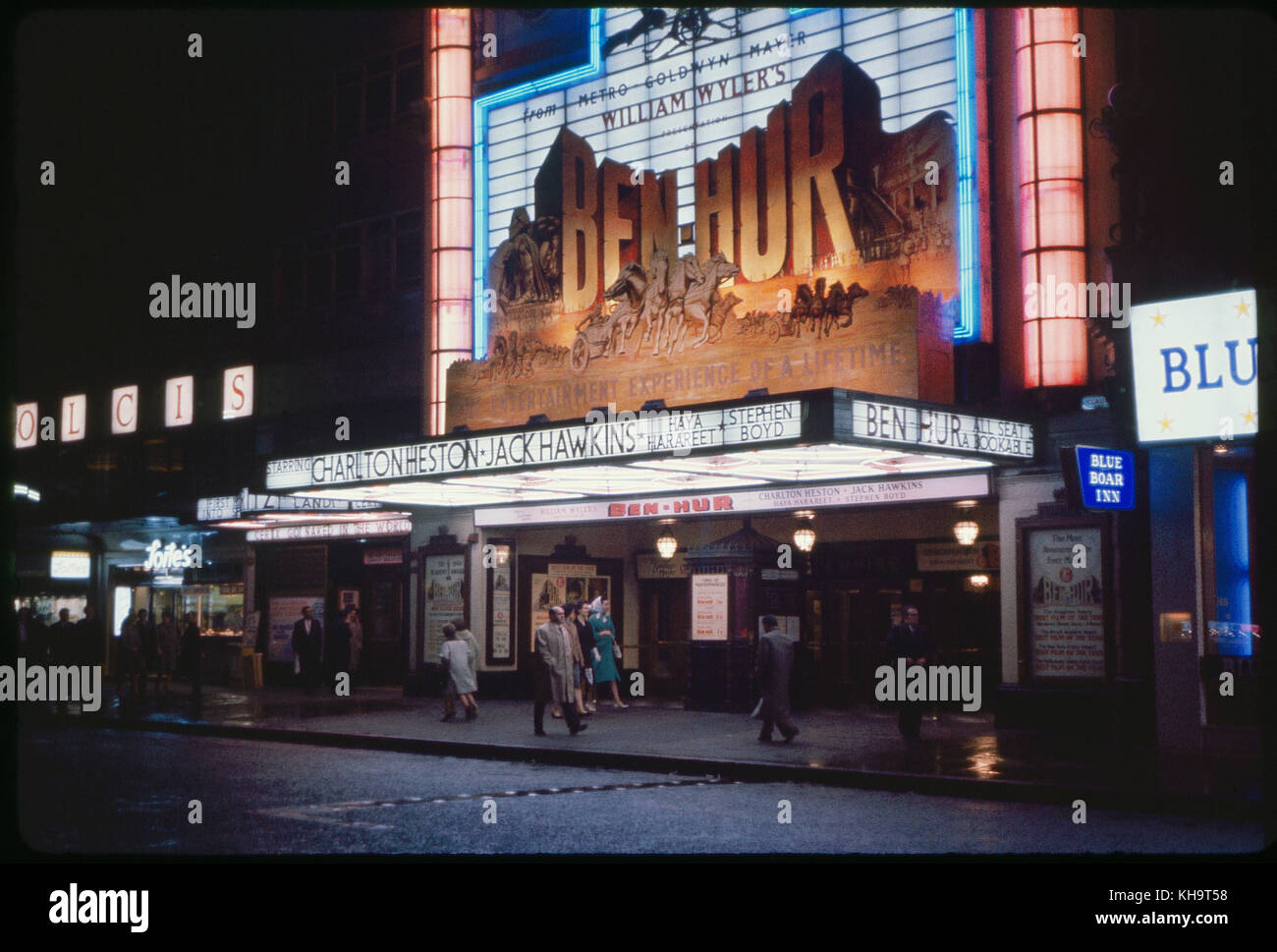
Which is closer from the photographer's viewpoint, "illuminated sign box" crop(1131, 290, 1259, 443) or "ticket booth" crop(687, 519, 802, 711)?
"illuminated sign box" crop(1131, 290, 1259, 443)

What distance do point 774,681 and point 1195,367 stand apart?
20.7ft

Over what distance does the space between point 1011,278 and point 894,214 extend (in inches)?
76.2

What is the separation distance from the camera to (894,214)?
61.9 feet

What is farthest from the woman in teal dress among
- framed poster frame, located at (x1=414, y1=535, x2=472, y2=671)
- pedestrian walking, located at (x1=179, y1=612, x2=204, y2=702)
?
pedestrian walking, located at (x1=179, y1=612, x2=204, y2=702)

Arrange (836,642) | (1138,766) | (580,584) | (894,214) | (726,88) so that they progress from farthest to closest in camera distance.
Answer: (580,584) < (836,642) < (726,88) < (894,214) < (1138,766)

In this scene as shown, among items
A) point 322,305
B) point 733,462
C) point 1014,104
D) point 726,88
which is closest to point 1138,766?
point 733,462

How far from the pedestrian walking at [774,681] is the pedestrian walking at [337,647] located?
11206 millimetres

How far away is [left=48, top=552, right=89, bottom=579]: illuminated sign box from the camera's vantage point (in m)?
31.2

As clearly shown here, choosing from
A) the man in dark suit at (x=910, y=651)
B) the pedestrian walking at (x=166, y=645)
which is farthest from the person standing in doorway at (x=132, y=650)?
the man in dark suit at (x=910, y=651)

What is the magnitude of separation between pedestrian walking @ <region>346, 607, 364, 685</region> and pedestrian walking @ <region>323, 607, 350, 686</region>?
51 cm

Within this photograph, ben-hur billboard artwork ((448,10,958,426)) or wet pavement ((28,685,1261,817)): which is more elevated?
ben-hur billboard artwork ((448,10,958,426))

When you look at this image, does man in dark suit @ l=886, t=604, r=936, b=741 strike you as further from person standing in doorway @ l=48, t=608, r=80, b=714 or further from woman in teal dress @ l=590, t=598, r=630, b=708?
person standing in doorway @ l=48, t=608, r=80, b=714

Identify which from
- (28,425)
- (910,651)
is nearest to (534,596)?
(910,651)
